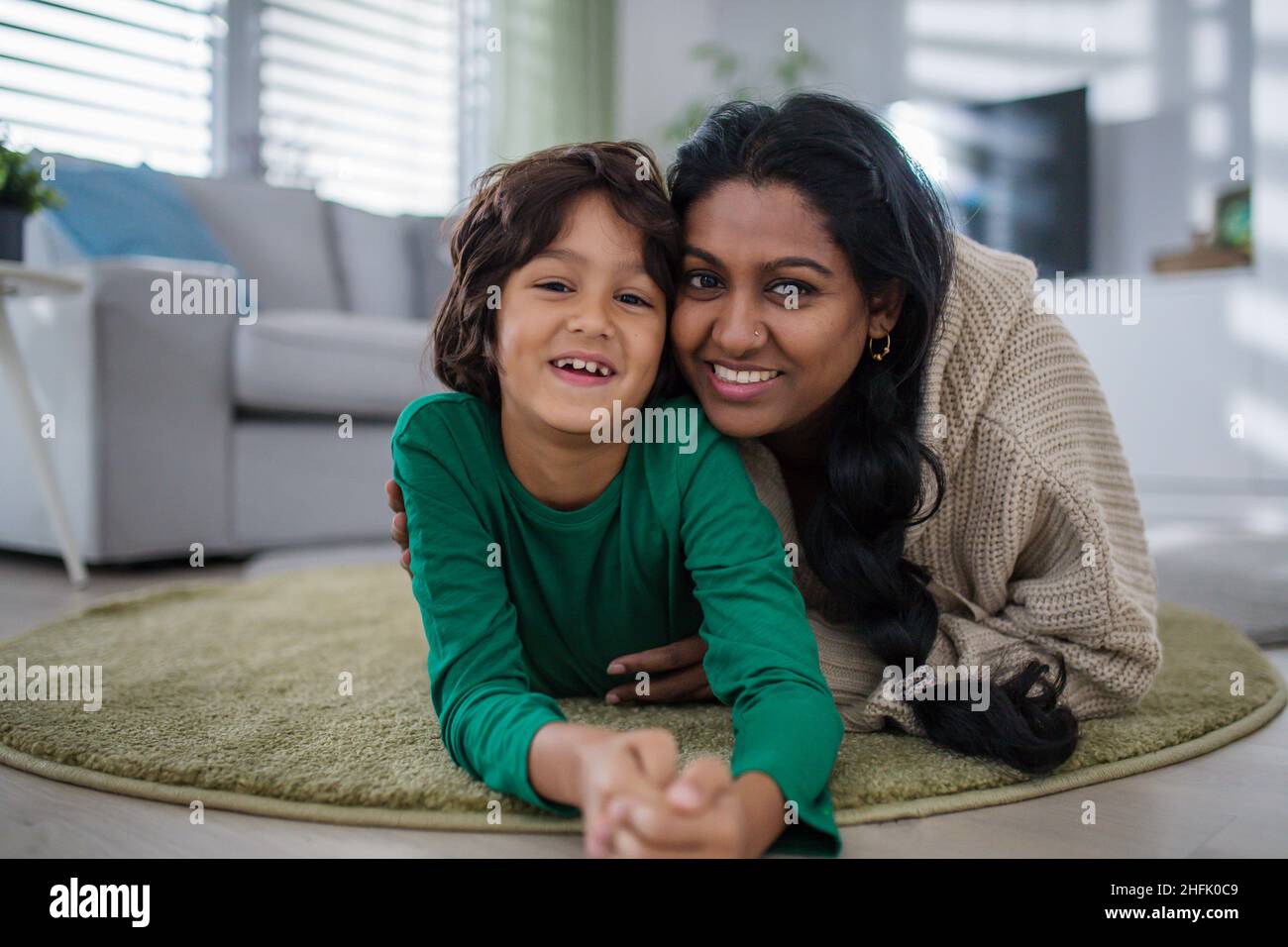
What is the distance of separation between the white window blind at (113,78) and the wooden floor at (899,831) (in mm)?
2643

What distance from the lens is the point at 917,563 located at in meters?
1.05

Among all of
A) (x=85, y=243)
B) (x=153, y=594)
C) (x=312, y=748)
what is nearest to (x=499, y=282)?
(x=312, y=748)

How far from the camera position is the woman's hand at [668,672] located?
40.2 inches

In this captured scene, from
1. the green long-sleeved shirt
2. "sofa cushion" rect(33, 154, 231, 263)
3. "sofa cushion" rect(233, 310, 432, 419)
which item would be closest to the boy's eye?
the green long-sleeved shirt

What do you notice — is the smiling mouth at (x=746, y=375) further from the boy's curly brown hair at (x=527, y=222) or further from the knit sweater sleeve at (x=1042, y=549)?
the knit sweater sleeve at (x=1042, y=549)

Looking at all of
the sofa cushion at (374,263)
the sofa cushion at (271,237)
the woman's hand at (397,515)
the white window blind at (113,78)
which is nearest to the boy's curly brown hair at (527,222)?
the woman's hand at (397,515)

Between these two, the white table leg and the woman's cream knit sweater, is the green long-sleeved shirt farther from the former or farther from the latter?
→ the white table leg

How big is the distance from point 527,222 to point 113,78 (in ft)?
9.79

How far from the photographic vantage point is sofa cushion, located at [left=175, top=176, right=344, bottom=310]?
2.72 m

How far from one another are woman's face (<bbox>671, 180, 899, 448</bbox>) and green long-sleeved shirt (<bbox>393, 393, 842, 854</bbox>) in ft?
0.15

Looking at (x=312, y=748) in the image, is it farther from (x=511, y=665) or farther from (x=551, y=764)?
(x=551, y=764)
